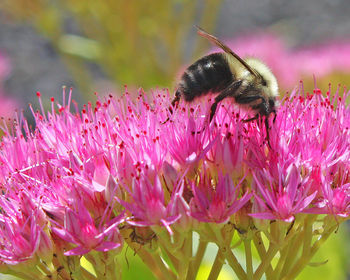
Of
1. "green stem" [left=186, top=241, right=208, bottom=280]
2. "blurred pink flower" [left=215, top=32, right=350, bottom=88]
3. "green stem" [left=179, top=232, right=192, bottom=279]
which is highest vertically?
"blurred pink flower" [left=215, top=32, right=350, bottom=88]

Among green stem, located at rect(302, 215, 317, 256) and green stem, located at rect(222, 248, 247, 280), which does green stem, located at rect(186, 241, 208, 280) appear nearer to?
green stem, located at rect(222, 248, 247, 280)

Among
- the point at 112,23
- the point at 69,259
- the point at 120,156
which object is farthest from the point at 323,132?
the point at 112,23

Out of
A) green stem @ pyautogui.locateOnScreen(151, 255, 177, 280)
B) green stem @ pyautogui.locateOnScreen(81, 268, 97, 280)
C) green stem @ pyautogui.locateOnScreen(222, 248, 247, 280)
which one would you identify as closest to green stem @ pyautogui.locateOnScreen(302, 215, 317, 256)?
green stem @ pyautogui.locateOnScreen(222, 248, 247, 280)

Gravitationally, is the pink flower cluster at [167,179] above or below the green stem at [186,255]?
above

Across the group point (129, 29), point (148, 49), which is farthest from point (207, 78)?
point (148, 49)

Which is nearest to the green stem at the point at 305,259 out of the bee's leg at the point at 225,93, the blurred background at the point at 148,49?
the bee's leg at the point at 225,93

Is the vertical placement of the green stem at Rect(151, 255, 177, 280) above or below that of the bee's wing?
below

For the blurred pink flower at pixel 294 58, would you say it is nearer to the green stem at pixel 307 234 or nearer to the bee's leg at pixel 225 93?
the bee's leg at pixel 225 93
